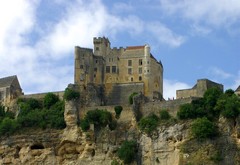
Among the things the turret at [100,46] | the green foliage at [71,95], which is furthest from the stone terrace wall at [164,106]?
the turret at [100,46]

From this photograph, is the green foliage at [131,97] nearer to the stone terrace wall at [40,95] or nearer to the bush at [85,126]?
the bush at [85,126]

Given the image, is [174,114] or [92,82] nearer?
[174,114]

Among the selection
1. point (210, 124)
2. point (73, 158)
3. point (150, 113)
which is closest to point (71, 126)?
point (73, 158)

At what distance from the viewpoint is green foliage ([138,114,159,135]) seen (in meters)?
59.6

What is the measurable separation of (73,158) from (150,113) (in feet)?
22.9

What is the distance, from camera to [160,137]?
193 feet

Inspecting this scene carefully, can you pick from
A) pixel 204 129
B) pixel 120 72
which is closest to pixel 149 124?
pixel 204 129

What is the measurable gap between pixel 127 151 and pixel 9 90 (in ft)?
55.3

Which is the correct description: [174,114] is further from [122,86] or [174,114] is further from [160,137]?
[122,86]

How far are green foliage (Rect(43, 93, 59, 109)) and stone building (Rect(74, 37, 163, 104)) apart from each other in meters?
2.26

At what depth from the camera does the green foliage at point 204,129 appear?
186ft

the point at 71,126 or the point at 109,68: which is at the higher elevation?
the point at 109,68

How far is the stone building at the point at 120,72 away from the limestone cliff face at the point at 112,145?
5570 mm

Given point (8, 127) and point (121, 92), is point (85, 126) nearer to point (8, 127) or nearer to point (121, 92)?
point (8, 127)
